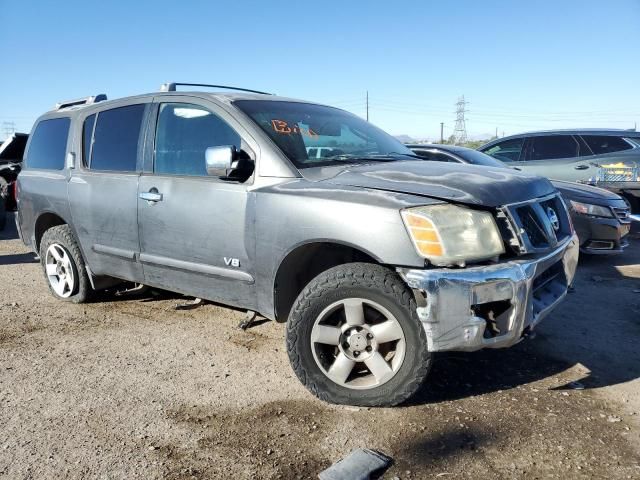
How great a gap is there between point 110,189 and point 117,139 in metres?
0.43

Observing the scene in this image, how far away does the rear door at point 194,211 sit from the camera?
314cm

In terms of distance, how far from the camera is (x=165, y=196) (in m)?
3.49

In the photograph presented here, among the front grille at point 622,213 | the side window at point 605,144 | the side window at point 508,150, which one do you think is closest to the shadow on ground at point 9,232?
the side window at point 508,150

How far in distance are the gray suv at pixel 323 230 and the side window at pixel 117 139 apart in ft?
0.05

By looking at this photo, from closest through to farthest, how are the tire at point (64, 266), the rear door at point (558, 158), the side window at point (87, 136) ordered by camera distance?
the side window at point (87, 136) → the tire at point (64, 266) → the rear door at point (558, 158)

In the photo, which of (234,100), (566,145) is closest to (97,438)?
(234,100)

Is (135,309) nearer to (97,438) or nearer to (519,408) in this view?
(97,438)

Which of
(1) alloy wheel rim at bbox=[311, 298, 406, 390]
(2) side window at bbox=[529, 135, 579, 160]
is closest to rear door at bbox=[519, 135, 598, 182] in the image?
(2) side window at bbox=[529, 135, 579, 160]

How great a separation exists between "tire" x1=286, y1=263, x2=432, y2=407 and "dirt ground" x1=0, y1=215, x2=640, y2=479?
0.41 feet

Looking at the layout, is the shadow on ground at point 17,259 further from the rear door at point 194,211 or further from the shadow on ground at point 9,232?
the rear door at point 194,211

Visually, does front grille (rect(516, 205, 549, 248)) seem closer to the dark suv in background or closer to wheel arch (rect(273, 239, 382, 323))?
wheel arch (rect(273, 239, 382, 323))

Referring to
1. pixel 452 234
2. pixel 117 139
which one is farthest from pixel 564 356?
pixel 117 139

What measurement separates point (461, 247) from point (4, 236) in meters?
9.13

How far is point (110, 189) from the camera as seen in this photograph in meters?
3.91
